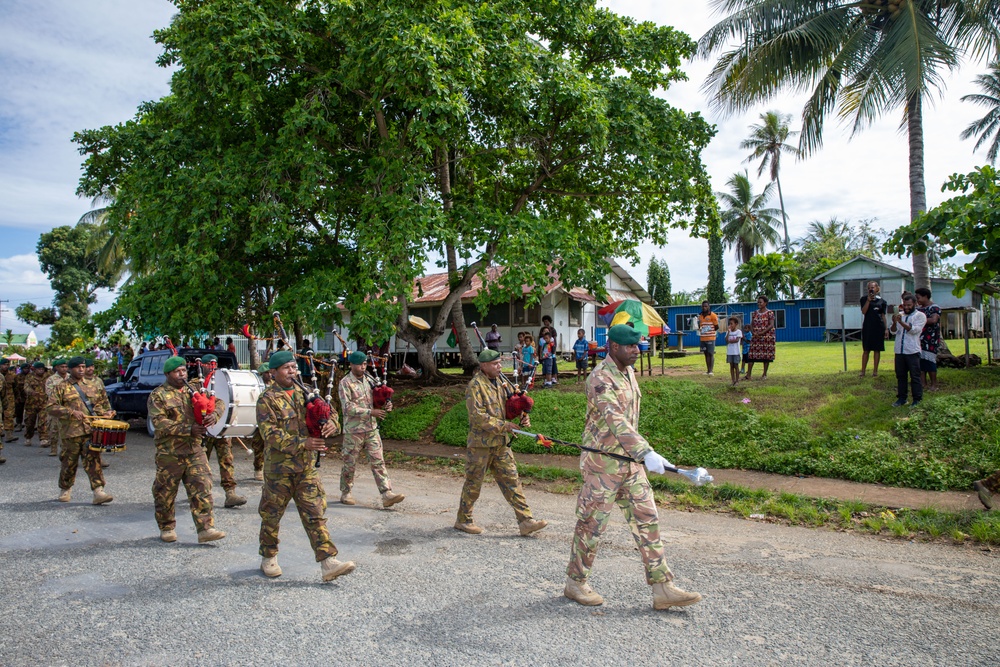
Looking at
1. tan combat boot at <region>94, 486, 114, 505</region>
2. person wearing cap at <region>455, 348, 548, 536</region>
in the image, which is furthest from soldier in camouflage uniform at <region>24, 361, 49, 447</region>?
person wearing cap at <region>455, 348, 548, 536</region>

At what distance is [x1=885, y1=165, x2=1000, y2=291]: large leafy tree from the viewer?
9430 mm

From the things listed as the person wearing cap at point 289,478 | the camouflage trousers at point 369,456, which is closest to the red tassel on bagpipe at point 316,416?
the person wearing cap at point 289,478

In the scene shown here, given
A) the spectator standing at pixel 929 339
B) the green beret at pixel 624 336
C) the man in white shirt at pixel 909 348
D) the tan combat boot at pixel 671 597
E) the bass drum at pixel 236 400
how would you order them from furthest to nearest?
the spectator standing at pixel 929 339 → the man in white shirt at pixel 909 348 → the bass drum at pixel 236 400 → the green beret at pixel 624 336 → the tan combat boot at pixel 671 597

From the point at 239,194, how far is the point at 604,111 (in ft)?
23.3

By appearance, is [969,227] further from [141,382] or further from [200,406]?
[141,382]

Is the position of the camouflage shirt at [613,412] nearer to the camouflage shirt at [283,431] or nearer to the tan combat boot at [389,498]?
the camouflage shirt at [283,431]

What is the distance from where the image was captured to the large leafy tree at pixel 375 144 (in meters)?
12.1

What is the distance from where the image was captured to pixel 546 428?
488 inches

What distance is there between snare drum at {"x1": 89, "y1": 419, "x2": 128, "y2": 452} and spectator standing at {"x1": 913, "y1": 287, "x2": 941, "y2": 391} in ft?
38.0

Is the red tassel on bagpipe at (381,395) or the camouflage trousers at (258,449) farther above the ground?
the red tassel on bagpipe at (381,395)

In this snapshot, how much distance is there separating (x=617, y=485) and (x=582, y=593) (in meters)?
0.82

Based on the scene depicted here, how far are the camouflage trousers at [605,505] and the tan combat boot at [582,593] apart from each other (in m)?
0.05

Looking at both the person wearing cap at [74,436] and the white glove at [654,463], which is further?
the person wearing cap at [74,436]

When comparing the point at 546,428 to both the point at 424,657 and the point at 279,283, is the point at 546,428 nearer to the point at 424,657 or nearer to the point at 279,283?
the point at 279,283
